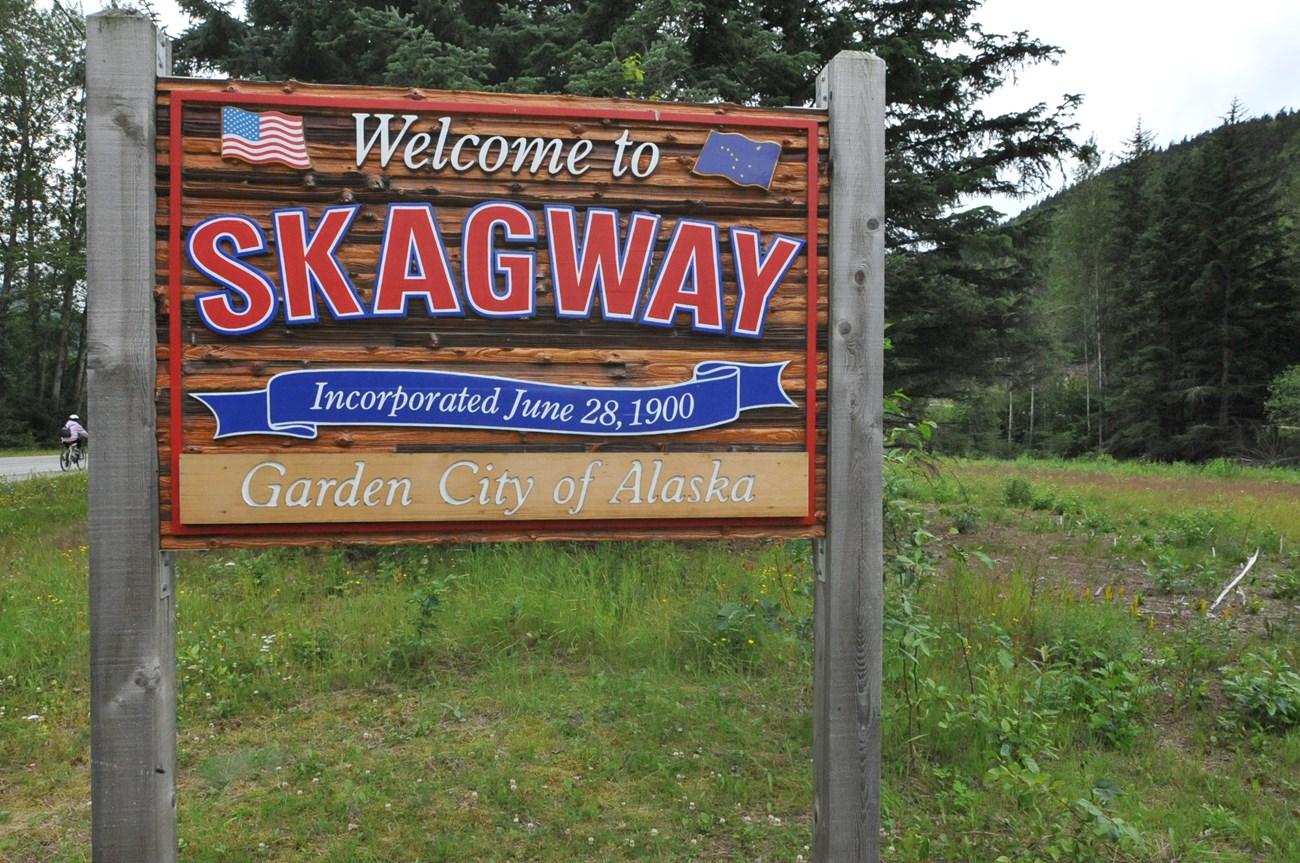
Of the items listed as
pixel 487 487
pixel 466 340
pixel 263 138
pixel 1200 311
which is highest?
pixel 1200 311

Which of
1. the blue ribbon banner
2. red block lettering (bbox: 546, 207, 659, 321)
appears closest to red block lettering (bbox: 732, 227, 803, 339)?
the blue ribbon banner

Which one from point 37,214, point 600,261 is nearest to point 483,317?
point 600,261

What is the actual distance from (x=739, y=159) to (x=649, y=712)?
2899mm

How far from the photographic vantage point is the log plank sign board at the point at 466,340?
2619mm

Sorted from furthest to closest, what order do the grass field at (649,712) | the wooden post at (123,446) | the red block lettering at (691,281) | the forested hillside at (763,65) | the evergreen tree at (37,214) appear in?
the evergreen tree at (37,214) → the forested hillside at (763,65) → the grass field at (649,712) → the red block lettering at (691,281) → the wooden post at (123,446)

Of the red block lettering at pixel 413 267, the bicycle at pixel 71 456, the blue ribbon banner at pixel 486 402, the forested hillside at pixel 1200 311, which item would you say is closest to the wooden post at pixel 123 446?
the blue ribbon banner at pixel 486 402

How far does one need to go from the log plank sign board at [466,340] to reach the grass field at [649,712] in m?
0.87

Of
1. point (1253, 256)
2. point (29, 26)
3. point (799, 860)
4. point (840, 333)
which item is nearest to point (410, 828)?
point (799, 860)

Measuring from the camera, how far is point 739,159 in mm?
2973

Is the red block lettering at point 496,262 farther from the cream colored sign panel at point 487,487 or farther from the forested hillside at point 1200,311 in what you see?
the forested hillside at point 1200,311

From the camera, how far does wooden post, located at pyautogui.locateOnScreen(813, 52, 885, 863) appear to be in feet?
9.77

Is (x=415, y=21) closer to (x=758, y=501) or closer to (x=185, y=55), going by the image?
(x=185, y=55)

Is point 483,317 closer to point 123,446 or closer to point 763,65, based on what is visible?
point 123,446

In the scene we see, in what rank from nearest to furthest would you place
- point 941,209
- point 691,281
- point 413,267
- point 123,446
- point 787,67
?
1. point 123,446
2. point 413,267
3. point 691,281
4. point 787,67
5. point 941,209
